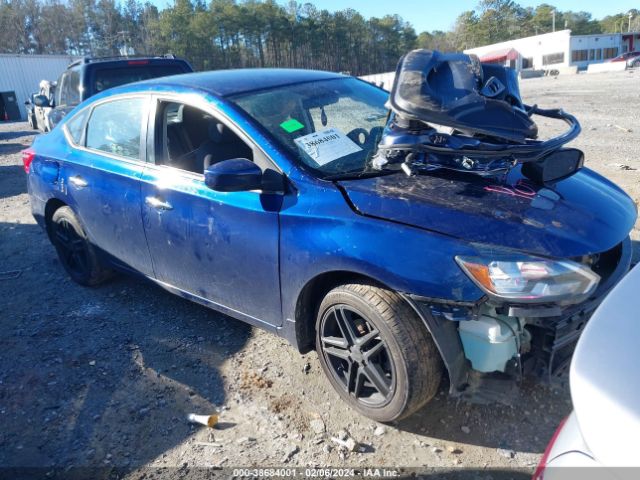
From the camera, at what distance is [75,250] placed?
176 inches

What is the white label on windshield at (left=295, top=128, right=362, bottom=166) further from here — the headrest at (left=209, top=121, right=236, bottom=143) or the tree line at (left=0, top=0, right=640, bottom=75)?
the tree line at (left=0, top=0, right=640, bottom=75)

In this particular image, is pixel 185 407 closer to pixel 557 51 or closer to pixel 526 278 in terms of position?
pixel 526 278

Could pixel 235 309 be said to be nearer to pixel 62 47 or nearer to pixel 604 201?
pixel 604 201

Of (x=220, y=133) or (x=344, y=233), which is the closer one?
(x=344, y=233)

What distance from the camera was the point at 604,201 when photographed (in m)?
2.70

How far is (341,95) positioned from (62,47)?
83731mm

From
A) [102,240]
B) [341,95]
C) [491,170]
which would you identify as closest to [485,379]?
[491,170]

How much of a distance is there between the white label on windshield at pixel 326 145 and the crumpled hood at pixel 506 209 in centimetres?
31

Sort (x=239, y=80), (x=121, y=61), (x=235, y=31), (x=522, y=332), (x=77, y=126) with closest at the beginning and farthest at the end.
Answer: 1. (x=522, y=332)
2. (x=239, y=80)
3. (x=77, y=126)
4. (x=121, y=61)
5. (x=235, y=31)

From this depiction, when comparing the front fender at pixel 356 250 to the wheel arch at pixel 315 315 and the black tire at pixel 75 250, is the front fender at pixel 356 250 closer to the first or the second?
the wheel arch at pixel 315 315

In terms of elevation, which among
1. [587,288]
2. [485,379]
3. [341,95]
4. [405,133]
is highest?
[341,95]

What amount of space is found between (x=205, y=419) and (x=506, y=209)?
1.90m

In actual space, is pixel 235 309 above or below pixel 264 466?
above

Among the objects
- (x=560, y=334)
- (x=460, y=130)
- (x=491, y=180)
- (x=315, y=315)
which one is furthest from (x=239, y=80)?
(x=560, y=334)
